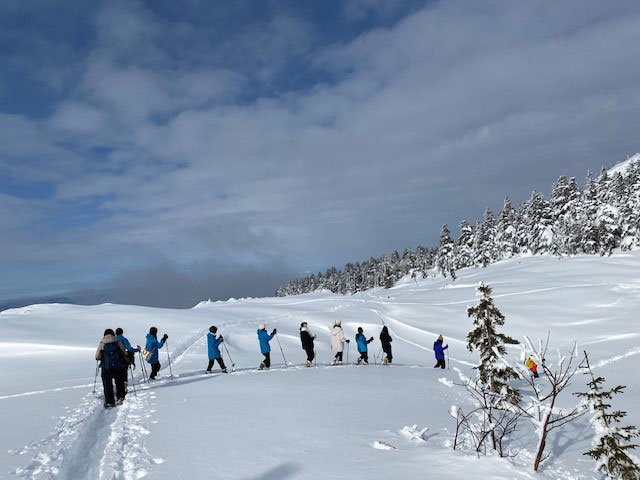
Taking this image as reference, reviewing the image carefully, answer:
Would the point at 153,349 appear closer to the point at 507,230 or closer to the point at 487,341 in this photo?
the point at 487,341

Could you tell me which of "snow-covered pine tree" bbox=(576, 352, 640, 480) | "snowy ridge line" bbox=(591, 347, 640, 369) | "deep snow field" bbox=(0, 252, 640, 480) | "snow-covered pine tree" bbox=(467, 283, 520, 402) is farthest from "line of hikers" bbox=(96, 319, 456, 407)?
"snowy ridge line" bbox=(591, 347, 640, 369)

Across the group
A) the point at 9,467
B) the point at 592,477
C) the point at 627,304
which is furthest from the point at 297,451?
the point at 627,304

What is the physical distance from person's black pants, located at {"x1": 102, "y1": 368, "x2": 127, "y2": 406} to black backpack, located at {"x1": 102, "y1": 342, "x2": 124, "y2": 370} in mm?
97

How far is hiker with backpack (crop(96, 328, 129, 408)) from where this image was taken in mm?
10128

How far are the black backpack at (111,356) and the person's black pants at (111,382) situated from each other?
10 centimetres

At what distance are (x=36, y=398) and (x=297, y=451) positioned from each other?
318 inches

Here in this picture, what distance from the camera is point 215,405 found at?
9352 mm

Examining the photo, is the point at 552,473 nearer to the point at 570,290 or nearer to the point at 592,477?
the point at 592,477

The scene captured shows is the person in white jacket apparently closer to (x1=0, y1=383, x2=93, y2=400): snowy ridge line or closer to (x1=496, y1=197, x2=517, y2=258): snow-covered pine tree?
(x1=0, y1=383, x2=93, y2=400): snowy ridge line

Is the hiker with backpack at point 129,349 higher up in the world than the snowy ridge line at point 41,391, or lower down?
higher up

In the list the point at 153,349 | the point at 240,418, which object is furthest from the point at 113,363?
the point at 240,418

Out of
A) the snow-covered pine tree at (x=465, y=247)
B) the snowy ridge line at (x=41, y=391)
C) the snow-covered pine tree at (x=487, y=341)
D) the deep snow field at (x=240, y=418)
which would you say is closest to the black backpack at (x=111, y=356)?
the deep snow field at (x=240, y=418)

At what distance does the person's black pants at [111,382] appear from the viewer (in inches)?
390

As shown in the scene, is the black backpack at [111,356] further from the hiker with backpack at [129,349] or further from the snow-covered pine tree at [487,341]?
the snow-covered pine tree at [487,341]
